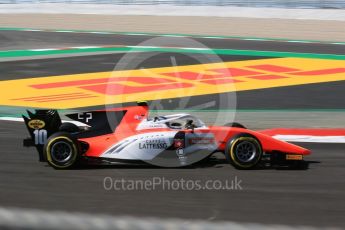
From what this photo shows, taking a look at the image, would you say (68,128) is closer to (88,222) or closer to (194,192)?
(194,192)

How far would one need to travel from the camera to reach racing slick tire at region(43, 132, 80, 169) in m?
6.76

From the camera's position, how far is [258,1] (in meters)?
32.8

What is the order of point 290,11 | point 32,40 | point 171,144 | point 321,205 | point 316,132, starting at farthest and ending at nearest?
point 290,11 < point 32,40 < point 316,132 < point 171,144 < point 321,205

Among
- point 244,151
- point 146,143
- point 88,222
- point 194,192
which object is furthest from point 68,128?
point 88,222

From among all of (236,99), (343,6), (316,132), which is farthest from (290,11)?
(316,132)

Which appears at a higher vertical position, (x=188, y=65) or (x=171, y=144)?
(x=188, y=65)

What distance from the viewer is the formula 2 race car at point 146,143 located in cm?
682

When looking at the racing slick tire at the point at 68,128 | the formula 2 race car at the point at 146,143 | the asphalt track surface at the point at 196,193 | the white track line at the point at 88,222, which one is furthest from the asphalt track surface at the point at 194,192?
the white track line at the point at 88,222

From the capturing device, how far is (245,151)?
6.86m

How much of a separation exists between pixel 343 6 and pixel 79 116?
25.5m

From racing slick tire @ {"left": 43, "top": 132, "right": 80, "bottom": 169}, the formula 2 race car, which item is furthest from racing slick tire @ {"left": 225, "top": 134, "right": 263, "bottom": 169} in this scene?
racing slick tire @ {"left": 43, "top": 132, "right": 80, "bottom": 169}

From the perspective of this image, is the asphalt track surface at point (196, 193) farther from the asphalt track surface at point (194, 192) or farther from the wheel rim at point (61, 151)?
the wheel rim at point (61, 151)

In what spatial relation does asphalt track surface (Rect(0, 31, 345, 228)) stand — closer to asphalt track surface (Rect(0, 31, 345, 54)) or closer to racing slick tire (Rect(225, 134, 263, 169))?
racing slick tire (Rect(225, 134, 263, 169))

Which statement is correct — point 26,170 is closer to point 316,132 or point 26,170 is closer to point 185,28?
point 316,132
